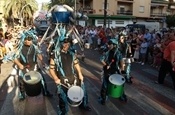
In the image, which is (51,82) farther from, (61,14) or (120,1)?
(120,1)

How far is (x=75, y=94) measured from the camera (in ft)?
17.0

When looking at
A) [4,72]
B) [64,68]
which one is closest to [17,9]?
[4,72]

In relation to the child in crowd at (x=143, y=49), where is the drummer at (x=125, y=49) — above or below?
above

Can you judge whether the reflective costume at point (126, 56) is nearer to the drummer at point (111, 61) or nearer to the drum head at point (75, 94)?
the drummer at point (111, 61)

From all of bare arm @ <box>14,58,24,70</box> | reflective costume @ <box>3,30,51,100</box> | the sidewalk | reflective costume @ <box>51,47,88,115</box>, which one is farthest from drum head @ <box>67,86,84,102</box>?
the sidewalk

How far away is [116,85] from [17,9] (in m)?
37.0

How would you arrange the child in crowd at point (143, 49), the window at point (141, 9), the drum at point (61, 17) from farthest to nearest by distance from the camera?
1. the window at point (141, 9)
2. the child in crowd at point (143, 49)
3. the drum at point (61, 17)

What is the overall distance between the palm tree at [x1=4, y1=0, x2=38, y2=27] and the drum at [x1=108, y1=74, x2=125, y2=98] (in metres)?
34.5

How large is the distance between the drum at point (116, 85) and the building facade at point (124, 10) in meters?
40.7

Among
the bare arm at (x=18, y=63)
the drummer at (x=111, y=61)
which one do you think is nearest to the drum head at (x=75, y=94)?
the drummer at (x=111, y=61)

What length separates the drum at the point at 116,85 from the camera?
245 inches

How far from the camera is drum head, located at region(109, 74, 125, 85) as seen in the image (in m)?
6.28

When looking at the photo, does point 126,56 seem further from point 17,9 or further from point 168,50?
point 17,9

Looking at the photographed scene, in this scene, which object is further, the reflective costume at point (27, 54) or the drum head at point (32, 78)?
the reflective costume at point (27, 54)
